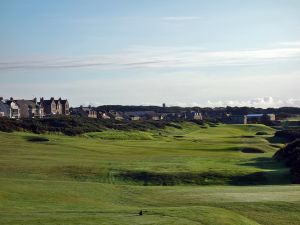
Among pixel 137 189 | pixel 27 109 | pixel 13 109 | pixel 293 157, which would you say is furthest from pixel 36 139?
pixel 27 109

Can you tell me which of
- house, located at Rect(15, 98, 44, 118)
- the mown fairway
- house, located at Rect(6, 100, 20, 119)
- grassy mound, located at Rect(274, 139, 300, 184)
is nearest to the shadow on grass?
the mown fairway

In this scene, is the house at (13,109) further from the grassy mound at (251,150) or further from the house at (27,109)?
the grassy mound at (251,150)

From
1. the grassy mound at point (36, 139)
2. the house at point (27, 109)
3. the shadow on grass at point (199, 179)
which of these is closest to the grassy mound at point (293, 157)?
the shadow on grass at point (199, 179)

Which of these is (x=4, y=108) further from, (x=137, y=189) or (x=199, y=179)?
(x=137, y=189)

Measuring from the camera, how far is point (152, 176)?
174ft

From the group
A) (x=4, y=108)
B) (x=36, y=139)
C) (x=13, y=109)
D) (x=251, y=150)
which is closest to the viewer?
(x=36, y=139)

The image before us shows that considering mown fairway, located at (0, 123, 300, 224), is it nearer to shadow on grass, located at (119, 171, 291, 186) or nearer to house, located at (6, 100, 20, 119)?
shadow on grass, located at (119, 171, 291, 186)

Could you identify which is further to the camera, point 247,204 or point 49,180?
point 49,180

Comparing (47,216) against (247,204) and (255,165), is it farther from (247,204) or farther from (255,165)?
(255,165)

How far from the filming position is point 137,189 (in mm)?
44500

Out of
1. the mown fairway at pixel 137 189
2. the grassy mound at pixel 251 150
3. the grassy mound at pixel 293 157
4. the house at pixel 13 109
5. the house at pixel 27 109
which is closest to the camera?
the mown fairway at pixel 137 189

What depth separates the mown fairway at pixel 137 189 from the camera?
3216 cm

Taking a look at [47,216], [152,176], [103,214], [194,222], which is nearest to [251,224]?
[194,222]

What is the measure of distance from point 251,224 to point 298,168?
85.0 feet
